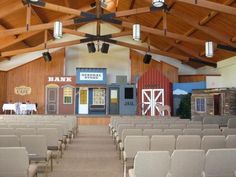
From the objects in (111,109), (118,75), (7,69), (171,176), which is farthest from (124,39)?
(171,176)

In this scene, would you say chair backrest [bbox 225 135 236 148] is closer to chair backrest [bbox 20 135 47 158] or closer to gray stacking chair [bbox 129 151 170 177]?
gray stacking chair [bbox 129 151 170 177]

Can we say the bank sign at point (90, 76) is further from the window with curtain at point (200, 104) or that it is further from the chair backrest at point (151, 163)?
the chair backrest at point (151, 163)

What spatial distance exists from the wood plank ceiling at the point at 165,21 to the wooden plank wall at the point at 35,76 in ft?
5.03

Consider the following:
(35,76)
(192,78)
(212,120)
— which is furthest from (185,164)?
(35,76)

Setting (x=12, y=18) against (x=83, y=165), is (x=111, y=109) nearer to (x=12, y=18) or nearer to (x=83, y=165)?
(x=12, y=18)

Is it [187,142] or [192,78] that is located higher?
[192,78]

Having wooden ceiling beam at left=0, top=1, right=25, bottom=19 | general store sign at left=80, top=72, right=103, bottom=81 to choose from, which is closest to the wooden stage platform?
general store sign at left=80, top=72, right=103, bottom=81

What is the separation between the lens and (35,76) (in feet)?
65.1

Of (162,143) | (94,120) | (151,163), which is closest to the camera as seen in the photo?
(151,163)

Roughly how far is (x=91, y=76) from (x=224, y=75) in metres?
8.30

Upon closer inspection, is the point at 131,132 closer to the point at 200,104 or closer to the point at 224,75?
the point at 200,104

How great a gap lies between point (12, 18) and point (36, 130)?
9954 millimetres

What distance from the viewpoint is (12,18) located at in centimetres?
1422

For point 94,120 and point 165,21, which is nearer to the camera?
point 165,21
